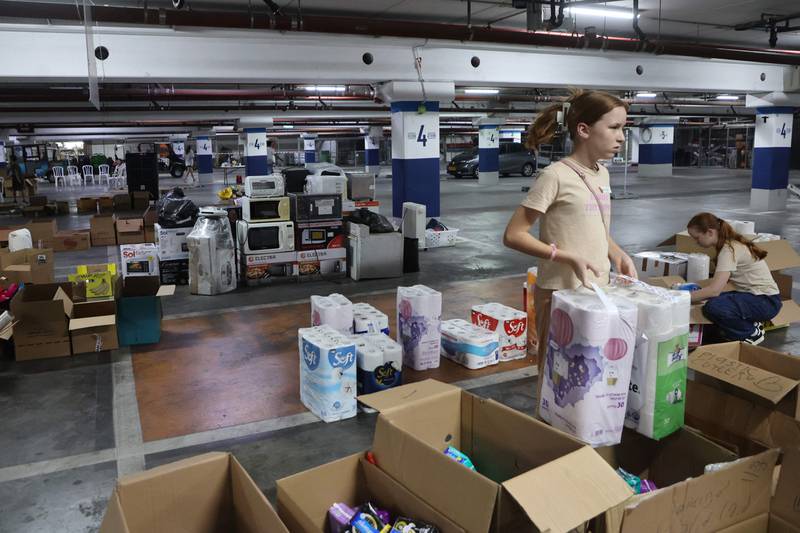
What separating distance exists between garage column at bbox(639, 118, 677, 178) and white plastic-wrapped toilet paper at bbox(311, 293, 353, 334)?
74.4 feet

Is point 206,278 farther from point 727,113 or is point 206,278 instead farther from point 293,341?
point 727,113

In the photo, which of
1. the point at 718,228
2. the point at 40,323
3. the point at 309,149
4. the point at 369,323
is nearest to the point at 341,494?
the point at 369,323

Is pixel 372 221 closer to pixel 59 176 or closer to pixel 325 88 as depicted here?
pixel 325 88

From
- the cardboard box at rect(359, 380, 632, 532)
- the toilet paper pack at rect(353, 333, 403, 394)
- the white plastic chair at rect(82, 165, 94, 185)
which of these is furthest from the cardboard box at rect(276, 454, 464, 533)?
the white plastic chair at rect(82, 165, 94, 185)

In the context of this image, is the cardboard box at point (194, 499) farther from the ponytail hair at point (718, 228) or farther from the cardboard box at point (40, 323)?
the ponytail hair at point (718, 228)

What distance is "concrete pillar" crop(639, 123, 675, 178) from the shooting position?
24.1m

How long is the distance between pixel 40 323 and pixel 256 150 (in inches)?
514

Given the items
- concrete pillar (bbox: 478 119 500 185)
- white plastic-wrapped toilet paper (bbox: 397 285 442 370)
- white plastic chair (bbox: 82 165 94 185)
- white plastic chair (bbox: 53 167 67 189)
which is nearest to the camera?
white plastic-wrapped toilet paper (bbox: 397 285 442 370)

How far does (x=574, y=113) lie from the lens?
82.3 inches

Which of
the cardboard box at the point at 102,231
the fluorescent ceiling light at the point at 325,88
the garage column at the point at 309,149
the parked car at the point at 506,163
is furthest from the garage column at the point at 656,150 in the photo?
the cardboard box at the point at 102,231

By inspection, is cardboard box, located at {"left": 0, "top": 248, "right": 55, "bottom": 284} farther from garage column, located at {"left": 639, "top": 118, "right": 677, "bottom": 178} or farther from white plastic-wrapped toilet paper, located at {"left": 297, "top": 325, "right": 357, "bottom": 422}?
garage column, located at {"left": 639, "top": 118, "right": 677, "bottom": 178}

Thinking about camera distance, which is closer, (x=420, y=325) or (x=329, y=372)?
(x=329, y=372)

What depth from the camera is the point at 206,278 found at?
6.29 metres

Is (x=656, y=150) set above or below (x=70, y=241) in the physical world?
above
